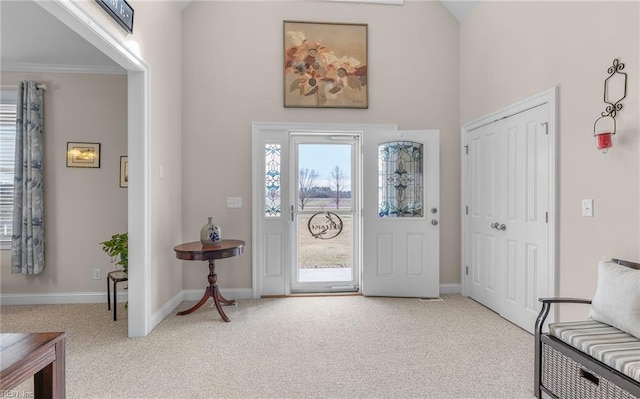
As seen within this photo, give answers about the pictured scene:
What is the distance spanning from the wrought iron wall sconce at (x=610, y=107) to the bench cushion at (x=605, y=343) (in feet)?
3.80

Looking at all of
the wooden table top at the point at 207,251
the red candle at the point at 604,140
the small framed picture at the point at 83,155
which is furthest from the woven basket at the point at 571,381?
the small framed picture at the point at 83,155

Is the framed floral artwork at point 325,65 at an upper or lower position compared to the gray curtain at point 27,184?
upper

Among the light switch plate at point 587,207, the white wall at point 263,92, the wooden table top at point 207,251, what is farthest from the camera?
the white wall at point 263,92

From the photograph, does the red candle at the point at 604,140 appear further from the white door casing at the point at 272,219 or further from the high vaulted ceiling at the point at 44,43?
the high vaulted ceiling at the point at 44,43

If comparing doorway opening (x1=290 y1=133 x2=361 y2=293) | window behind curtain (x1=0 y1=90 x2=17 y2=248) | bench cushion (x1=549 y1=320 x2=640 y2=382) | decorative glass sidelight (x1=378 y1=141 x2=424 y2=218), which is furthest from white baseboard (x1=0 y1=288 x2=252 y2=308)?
bench cushion (x1=549 y1=320 x2=640 y2=382)

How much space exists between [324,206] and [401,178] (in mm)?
1038

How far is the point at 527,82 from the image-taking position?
2.94 meters

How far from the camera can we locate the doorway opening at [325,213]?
4.14 metres

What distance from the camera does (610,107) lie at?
2.18 meters

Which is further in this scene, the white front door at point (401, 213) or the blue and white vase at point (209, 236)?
the white front door at point (401, 213)

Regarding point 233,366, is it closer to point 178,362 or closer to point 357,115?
point 178,362

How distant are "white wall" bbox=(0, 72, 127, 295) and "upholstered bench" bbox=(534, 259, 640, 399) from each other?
413 cm

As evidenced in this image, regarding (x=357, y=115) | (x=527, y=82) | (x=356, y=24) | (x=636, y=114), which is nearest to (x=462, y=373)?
(x=636, y=114)

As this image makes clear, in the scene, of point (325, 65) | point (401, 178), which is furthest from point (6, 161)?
point (401, 178)
